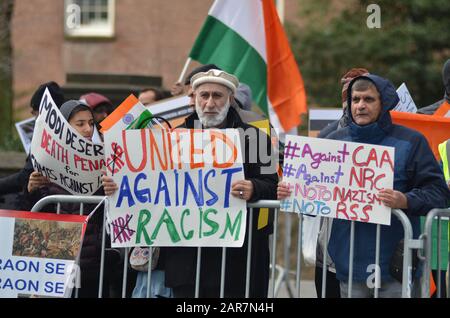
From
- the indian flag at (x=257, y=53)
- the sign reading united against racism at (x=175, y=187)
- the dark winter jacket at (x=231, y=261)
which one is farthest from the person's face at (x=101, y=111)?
the dark winter jacket at (x=231, y=261)

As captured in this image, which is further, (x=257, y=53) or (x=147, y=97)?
(x=257, y=53)

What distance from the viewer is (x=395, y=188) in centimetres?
671

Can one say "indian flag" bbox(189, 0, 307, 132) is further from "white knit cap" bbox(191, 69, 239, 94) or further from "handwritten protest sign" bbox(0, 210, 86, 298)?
"handwritten protest sign" bbox(0, 210, 86, 298)

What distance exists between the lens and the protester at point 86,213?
7316mm

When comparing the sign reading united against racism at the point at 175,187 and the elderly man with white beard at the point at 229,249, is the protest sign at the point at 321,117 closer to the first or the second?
→ the elderly man with white beard at the point at 229,249

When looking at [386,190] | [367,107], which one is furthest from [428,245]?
[367,107]

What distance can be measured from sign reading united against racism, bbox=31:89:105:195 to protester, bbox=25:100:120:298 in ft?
0.45

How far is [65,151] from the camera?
7.38m

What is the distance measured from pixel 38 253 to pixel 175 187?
3.05ft

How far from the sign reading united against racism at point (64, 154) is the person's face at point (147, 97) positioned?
2.82m

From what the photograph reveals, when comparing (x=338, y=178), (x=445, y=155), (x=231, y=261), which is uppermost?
(x=445, y=155)

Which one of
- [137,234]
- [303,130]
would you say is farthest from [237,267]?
[303,130]

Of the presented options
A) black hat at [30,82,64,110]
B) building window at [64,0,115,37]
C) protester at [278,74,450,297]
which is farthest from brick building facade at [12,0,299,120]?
protester at [278,74,450,297]

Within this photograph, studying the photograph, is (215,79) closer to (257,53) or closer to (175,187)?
(175,187)
